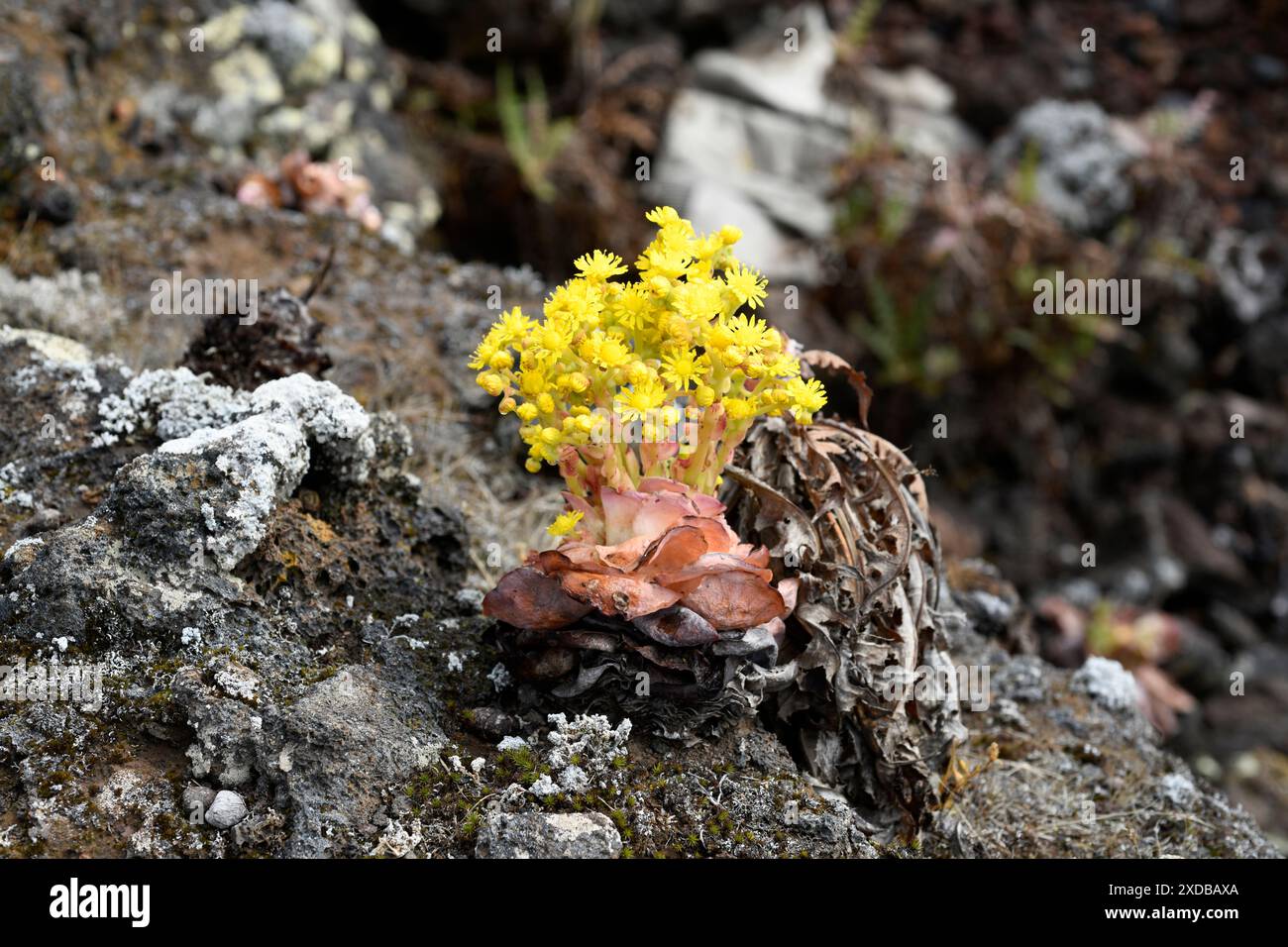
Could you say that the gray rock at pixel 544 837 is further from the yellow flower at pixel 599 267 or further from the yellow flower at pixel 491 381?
the yellow flower at pixel 599 267

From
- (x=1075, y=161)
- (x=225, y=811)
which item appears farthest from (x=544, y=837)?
(x=1075, y=161)

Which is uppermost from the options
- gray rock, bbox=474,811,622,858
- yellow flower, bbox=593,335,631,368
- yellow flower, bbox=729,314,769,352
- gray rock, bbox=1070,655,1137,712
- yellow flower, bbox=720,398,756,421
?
yellow flower, bbox=729,314,769,352

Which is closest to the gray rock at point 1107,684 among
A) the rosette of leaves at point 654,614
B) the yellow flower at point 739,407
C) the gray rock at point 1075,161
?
the rosette of leaves at point 654,614

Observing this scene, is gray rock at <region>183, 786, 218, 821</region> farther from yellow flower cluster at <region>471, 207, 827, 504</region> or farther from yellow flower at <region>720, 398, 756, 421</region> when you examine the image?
yellow flower at <region>720, 398, 756, 421</region>

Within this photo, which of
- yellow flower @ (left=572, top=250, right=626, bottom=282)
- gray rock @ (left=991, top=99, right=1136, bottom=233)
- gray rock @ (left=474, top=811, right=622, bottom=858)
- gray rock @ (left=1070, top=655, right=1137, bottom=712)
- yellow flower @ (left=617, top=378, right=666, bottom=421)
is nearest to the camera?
gray rock @ (left=474, top=811, right=622, bottom=858)

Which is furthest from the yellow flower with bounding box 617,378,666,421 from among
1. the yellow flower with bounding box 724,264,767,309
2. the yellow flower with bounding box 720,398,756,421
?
the yellow flower with bounding box 724,264,767,309
